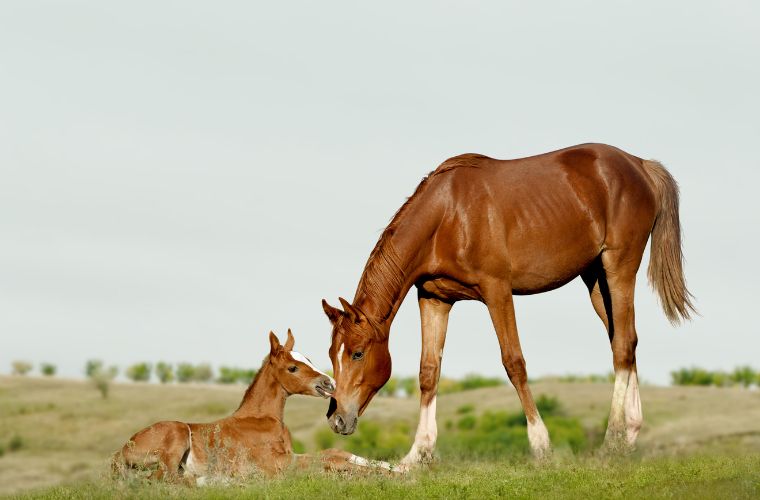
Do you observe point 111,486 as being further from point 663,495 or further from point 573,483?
point 663,495

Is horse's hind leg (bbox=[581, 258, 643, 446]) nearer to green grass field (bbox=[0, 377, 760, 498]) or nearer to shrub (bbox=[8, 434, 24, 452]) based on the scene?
green grass field (bbox=[0, 377, 760, 498])

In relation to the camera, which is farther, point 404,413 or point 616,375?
point 404,413

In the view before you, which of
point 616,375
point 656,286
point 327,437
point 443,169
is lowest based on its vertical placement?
point 327,437

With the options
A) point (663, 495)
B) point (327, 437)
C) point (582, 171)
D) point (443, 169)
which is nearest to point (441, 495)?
point (663, 495)

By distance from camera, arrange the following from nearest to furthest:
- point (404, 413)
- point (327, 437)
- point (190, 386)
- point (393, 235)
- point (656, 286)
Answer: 1. point (393, 235)
2. point (656, 286)
3. point (327, 437)
4. point (404, 413)
5. point (190, 386)

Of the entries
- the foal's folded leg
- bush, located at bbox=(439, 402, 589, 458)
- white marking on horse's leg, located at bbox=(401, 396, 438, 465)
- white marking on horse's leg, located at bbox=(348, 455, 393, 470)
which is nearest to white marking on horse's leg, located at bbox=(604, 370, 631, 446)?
white marking on horse's leg, located at bbox=(401, 396, 438, 465)

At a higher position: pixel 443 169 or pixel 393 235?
pixel 443 169

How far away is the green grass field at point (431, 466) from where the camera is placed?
10336 mm

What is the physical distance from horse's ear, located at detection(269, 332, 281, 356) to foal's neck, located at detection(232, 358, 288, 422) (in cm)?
19

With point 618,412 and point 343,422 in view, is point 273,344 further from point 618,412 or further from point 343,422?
point 618,412

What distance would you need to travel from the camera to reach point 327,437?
2975 cm

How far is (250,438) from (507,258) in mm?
3825

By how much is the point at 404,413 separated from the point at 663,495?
2303 cm

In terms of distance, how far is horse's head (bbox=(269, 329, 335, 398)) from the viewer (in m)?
11.1
